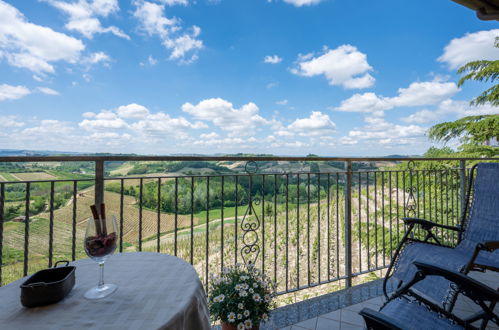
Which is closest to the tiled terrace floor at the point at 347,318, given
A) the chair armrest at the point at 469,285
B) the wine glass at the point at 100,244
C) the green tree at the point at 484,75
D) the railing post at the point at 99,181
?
the chair armrest at the point at 469,285

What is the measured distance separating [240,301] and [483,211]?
7.84ft

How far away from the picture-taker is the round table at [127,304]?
659mm

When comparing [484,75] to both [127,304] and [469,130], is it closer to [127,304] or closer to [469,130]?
[469,130]

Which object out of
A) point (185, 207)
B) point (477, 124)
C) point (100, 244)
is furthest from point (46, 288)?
point (477, 124)

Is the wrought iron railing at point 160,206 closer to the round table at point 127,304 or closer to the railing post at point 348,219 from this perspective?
the railing post at point 348,219

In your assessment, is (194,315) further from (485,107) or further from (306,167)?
(485,107)

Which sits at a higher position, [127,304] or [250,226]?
[127,304]

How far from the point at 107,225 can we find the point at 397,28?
14517 mm

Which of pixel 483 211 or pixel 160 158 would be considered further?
pixel 483 211

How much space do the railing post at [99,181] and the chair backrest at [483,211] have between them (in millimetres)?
3084

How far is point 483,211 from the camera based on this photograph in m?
2.29

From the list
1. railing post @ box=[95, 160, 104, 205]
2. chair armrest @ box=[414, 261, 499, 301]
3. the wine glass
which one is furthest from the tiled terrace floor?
railing post @ box=[95, 160, 104, 205]

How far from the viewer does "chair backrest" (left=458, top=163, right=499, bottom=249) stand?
219 cm

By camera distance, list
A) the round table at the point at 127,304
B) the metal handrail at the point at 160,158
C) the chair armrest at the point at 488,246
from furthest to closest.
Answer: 1. the chair armrest at the point at 488,246
2. the metal handrail at the point at 160,158
3. the round table at the point at 127,304
